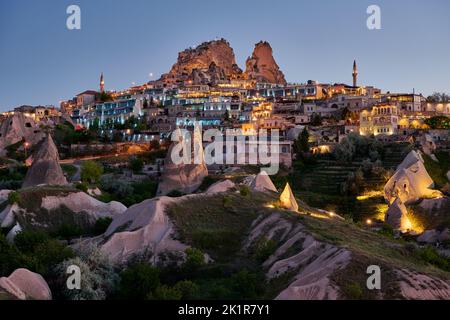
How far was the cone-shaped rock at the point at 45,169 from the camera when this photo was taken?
46.7m

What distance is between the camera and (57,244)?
27141 millimetres

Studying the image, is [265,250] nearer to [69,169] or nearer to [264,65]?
[69,169]

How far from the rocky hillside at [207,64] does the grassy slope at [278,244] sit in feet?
308

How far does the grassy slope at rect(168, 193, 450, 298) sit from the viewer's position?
21.2 meters

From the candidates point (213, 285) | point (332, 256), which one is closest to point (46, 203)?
point (213, 285)

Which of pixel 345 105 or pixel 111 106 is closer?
pixel 345 105

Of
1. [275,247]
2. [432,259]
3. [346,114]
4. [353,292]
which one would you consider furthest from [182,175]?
[353,292]

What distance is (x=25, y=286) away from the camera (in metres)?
22.1

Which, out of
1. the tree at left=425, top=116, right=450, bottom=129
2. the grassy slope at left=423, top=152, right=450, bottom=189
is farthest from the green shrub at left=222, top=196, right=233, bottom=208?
the tree at left=425, top=116, right=450, bottom=129

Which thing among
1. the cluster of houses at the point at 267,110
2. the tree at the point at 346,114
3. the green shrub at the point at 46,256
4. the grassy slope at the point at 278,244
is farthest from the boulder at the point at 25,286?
the tree at the point at 346,114

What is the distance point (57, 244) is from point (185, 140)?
31.9 meters

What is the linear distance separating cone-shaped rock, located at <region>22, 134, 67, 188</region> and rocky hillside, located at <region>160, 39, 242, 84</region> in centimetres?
7797

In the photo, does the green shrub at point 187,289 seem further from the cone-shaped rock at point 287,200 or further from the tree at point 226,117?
the tree at point 226,117

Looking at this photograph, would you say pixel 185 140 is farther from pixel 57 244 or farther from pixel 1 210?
pixel 57 244
